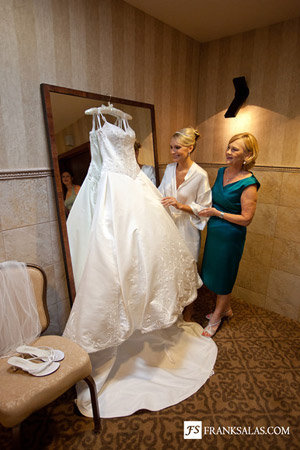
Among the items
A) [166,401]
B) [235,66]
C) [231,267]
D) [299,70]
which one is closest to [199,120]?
[235,66]

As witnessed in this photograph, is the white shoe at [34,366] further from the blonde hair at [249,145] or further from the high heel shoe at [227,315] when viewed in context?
the blonde hair at [249,145]

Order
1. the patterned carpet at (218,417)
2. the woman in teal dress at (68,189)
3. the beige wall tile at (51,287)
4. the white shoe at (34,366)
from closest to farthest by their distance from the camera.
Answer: the white shoe at (34,366) < the patterned carpet at (218,417) < the woman in teal dress at (68,189) < the beige wall tile at (51,287)

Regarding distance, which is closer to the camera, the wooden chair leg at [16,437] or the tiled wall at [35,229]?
the wooden chair leg at [16,437]

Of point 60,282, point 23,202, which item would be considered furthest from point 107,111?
point 60,282

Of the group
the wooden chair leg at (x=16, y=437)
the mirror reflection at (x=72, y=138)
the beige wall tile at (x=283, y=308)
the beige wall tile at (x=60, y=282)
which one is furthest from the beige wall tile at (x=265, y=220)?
the wooden chair leg at (x=16, y=437)

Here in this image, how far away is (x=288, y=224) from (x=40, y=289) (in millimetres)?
2141

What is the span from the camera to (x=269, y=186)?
2.57 m

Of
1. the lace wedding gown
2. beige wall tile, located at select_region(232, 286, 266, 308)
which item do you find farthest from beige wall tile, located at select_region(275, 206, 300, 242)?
the lace wedding gown

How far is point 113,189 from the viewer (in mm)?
1697

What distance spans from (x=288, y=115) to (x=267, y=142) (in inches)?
10.5

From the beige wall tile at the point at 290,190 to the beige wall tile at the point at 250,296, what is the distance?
0.98 metres

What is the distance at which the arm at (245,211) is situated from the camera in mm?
2039

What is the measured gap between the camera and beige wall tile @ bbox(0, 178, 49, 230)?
65.7 inches

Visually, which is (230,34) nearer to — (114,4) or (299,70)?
(299,70)
